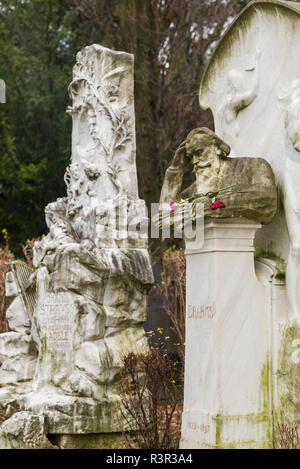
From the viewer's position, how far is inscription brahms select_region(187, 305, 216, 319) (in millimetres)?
5205

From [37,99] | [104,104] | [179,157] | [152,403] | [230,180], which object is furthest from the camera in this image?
[37,99]

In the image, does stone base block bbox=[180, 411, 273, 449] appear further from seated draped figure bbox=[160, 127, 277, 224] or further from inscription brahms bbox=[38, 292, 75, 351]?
inscription brahms bbox=[38, 292, 75, 351]

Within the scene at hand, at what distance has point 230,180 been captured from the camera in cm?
547

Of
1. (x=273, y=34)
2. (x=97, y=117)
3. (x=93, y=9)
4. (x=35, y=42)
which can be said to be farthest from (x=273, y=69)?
(x=35, y=42)

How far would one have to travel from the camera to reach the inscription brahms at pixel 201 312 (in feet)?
17.1

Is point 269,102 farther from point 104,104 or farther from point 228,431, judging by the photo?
point 104,104

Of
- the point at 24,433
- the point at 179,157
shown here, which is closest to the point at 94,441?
the point at 24,433

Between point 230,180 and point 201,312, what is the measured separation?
102 centimetres

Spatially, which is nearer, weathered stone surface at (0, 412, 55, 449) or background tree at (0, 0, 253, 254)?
weathered stone surface at (0, 412, 55, 449)

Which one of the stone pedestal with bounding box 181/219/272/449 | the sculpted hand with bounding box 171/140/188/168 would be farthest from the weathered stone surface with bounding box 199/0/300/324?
the sculpted hand with bounding box 171/140/188/168

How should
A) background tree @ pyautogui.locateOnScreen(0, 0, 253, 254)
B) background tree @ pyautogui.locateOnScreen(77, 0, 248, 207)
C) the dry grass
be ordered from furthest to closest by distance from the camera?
background tree @ pyautogui.locateOnScreen(0, 0, 253, 254) < background tree @ pyautogui.locateOnScreen(77, 0, 248, 207) < the dry grass

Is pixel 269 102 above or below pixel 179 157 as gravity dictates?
above

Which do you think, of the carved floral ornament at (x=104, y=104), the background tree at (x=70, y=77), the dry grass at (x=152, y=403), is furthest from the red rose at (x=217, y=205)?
the background tree at (x=70, y=77)

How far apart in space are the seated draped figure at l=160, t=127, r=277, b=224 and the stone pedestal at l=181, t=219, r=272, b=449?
0.11m
